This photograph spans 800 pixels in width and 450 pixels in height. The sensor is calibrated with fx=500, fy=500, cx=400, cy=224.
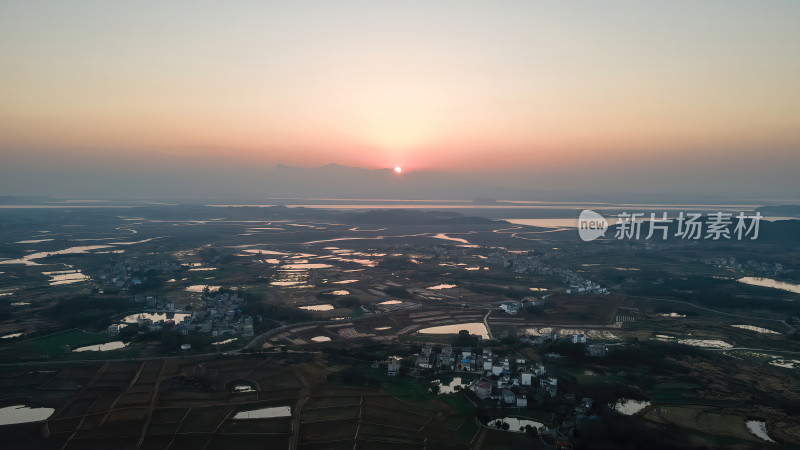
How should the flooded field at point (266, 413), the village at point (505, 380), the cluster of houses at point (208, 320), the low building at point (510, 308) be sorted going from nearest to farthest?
the village at point (505, 380), the flooded field at point (266, 413), the cluster of houses at point (208, 320), the low building at point (510, 308)

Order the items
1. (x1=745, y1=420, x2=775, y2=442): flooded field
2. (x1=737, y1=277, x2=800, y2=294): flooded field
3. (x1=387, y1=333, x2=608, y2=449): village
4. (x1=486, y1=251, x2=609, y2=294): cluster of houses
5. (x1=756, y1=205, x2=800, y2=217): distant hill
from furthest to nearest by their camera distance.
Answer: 1. (x1=756, y1=205, x2=800, y2=217): distant hill
2. (x1=737, y1=277, x2=800, y2=294): flooded field
3. (x1=486, y1=251, x2=609, y2=294): cluster of houses
4. (x1=387, y1=333, x2=608, y2=449): village
5. (x1=745, y1=420, x2=775, y2=442): flooded field

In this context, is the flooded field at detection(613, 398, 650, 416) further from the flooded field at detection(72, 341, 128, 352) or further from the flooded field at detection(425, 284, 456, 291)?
the flooded field at detection(72, 341, 128, 352)

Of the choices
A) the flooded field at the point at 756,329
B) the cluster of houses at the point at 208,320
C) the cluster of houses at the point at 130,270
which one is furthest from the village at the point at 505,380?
the cluster of houses at the point at 130,270

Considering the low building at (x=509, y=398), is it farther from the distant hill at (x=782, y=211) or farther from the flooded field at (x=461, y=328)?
the distant hill at (x=782, y=211)

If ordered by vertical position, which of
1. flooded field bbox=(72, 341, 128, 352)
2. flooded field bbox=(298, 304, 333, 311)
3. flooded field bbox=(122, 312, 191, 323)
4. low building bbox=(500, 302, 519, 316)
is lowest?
flooded field bbox=(122, 312, 191, 323)

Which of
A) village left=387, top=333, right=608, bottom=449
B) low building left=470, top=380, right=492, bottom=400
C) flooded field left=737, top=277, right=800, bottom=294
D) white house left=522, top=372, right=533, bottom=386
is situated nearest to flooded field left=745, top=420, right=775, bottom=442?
village left=387, top=333, right=608, bottom=449

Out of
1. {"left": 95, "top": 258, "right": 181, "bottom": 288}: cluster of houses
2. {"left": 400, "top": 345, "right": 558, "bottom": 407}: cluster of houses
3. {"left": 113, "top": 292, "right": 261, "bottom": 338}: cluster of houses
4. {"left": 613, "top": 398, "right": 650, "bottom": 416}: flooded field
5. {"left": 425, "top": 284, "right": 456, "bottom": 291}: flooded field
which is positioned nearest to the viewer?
{"left": 613, "top": 398, "right": 650, "bottom": 416}: flooded field

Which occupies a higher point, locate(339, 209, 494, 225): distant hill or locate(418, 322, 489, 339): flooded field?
locate(339, 209, 494, 225): distant hill

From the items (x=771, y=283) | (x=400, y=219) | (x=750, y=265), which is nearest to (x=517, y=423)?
(x=771, y=283)

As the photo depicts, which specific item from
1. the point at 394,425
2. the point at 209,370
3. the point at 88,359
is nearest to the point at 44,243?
the point at 88,359

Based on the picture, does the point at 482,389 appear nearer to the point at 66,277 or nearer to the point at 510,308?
the point at 510,308
